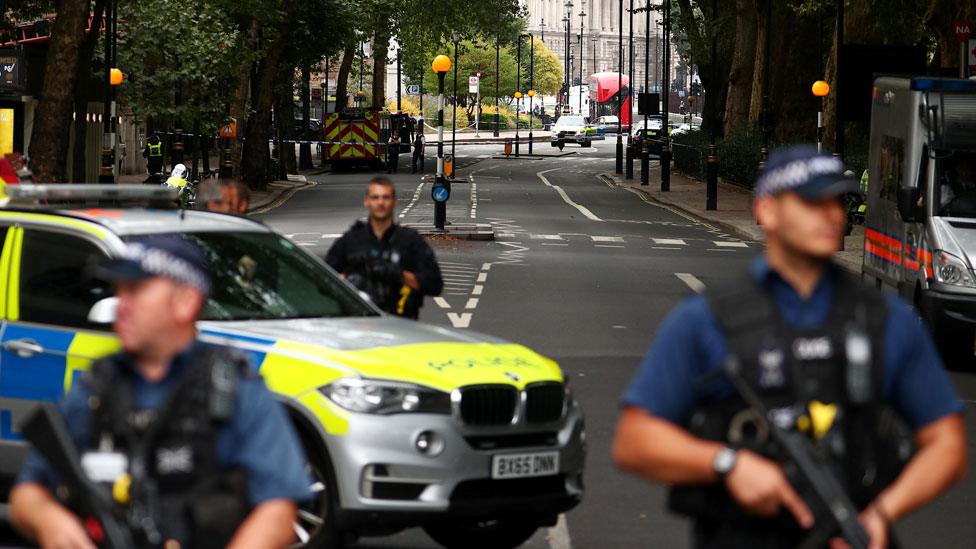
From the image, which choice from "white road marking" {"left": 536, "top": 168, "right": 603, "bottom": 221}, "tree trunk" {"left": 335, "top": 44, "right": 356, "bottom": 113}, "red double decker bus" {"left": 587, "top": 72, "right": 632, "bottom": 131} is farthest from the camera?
"red double decker bus" {"left": 587, "top": 72, "right": 632, "bottom": 131}

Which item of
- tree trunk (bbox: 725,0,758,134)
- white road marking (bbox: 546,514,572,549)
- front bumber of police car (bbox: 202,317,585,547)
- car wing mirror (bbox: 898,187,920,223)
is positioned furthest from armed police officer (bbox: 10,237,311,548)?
tree trunk (bbox: 725,0,758,134)

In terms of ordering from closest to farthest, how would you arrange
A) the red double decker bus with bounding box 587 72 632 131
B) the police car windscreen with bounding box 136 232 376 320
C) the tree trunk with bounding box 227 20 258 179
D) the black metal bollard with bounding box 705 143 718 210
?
the police car windscreen with bounding box 136 232 376 320 → the black metal bollard with bounding box 705 143 718 210 → the tree trunk with bounding box 227 20 258 179 → the red double decker bus with bounding box 587 72 632 131

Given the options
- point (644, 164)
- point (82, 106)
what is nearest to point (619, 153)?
point (644, 164)

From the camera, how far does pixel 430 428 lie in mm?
7871

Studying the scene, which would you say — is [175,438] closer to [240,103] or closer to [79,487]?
[79,487]

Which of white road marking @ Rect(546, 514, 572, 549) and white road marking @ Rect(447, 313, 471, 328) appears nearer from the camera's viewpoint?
white road marking @ Rect(546, 514, 572, 549)

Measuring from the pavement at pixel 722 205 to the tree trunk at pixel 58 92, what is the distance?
12.7 meters

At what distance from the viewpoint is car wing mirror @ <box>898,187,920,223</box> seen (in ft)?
58.4

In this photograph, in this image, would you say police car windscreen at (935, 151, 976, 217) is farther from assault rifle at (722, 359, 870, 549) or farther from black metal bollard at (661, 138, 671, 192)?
black metal bollard at (661, 138, 671, 192)

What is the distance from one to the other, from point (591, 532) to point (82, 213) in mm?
2889

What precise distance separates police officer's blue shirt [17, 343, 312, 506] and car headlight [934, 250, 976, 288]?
13.8m

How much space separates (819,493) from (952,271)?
13.7 meters

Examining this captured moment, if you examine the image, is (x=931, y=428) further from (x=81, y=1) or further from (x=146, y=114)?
(x=146, y=114)

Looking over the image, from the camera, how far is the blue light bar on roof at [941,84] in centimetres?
1842
